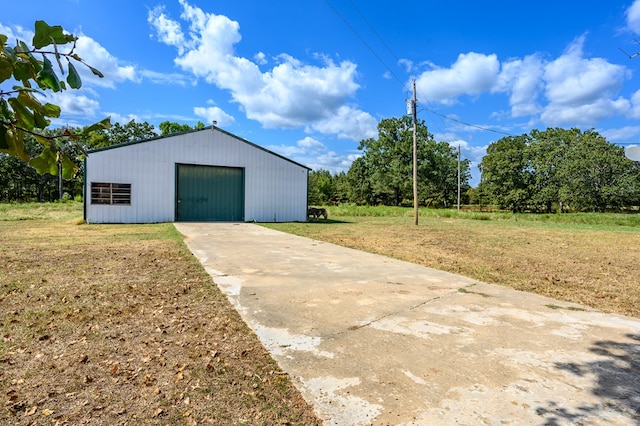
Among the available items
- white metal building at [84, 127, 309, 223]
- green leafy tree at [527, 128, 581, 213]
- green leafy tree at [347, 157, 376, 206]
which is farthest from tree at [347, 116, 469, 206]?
white metal building at [84, 127, 309, 223]

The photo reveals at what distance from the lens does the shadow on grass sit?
214 cm

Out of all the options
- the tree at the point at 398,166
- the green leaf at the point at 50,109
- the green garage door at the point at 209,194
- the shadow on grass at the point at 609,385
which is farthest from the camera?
the tree at the point at 398,166

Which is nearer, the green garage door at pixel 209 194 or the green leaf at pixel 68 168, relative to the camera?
the green leaf at pixel 68 168

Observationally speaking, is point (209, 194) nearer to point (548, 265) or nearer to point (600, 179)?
point (548, 265)

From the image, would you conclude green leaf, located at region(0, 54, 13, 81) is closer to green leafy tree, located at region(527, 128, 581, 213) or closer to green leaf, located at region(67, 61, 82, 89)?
green leaf, located at region(67, 61, 82, 89)

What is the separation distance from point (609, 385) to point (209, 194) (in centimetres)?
1737

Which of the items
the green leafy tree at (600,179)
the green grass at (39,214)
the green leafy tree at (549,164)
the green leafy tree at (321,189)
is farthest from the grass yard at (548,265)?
the green leafy tree at (321,189)

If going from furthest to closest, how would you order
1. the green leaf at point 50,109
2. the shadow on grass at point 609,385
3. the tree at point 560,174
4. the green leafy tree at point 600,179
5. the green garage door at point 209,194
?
1. the tree at point 560,174
2. the green leafy tree at point 600,179
3. the green garage door at point 209,194
4. the shadow on grass at point 609,385
5. the green leaf at point 50,109

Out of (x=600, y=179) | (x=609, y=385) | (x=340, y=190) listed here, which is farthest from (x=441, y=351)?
(x=340, y=190)

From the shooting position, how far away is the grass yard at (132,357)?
2.15 meters

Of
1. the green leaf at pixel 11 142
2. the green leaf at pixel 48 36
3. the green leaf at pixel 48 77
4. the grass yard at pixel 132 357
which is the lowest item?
the grass yard at pixel 132 357

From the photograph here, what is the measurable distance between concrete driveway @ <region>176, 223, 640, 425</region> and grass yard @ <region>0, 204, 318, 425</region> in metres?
0.25

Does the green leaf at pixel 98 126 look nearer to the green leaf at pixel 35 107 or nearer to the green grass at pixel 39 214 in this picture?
the green leaf at pixel 35 107

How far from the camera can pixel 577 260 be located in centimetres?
848
